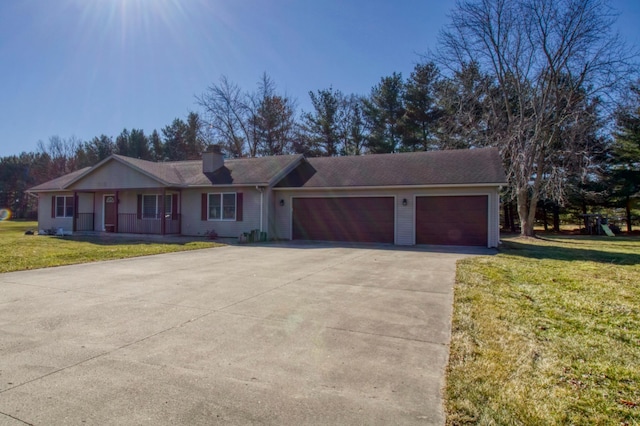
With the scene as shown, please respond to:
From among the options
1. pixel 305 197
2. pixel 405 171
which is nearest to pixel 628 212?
pixel 405 171

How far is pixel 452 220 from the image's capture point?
1411cm

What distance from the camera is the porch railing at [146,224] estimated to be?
1752 centimetres

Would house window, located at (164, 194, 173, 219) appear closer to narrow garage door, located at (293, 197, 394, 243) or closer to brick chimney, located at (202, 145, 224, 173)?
brick chimney, located at (202, 145, 224, 173)

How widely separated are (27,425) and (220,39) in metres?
13.5

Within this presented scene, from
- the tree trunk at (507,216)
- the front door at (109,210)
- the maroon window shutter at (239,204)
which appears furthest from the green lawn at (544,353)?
the tree trunk at (507,216)

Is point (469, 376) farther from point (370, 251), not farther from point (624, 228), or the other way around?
point (624, 228)

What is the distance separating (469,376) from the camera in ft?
10.2

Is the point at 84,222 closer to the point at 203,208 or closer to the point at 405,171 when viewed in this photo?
the point at 203,208

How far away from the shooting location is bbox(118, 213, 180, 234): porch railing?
17.5 meters

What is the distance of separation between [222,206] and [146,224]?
13.4 ft

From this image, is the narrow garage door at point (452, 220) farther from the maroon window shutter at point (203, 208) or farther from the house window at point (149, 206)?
the house window at point (149, 206)

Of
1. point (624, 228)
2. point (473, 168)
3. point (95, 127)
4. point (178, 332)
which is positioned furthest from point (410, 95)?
point (95, 127)

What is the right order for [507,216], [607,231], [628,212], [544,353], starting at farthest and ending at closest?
[507,216] < [628,212] < [607,231] < [544,353]

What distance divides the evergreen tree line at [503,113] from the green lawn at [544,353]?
45.5ft
